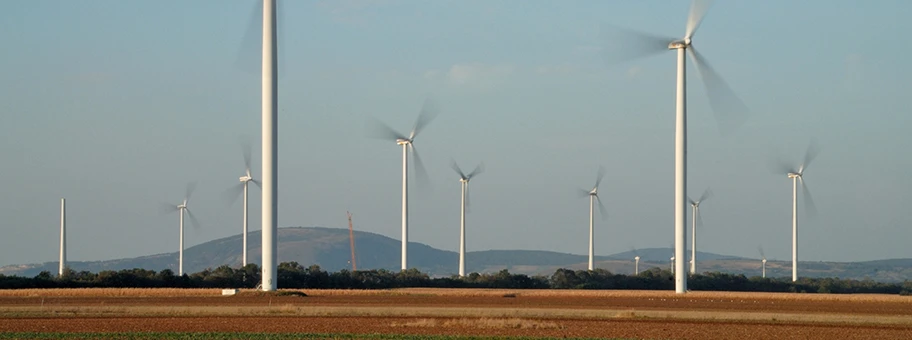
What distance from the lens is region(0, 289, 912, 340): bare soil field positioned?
53.9 meters

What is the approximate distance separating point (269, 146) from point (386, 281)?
5633cm

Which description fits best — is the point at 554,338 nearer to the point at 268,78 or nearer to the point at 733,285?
the point at 268,78

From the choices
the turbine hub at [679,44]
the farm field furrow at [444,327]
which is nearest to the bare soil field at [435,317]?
the farm field furrow at [444,327]

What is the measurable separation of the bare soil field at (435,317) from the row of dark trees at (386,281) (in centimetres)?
2129

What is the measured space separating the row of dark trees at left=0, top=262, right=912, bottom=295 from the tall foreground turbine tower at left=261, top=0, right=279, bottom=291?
102ft

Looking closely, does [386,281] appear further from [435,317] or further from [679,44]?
[435,317]

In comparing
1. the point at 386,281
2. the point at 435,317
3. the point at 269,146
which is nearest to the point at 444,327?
the point at 435,317

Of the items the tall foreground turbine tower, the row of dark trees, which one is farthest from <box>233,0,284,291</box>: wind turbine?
the row of dark trees

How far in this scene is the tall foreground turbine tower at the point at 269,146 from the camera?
86.6 meters

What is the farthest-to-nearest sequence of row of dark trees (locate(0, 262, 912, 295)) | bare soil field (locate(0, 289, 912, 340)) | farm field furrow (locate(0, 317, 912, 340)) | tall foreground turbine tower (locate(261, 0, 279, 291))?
row of dark trees (locate(0, 262, 912, 295)) → tall foreground turbine tower (locate(261, 0, 279, 291)) → bare soil field (locate(0, 289, 912, 340)) → farm field furrow (locate(0, 317, 912, 340))

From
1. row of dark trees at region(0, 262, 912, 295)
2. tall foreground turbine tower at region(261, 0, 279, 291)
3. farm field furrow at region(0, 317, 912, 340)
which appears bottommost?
row of dark trees at region(0, 262, 912, 295)

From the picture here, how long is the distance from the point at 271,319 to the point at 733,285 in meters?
105

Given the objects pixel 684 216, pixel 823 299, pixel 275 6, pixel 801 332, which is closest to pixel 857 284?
pixel 823 299

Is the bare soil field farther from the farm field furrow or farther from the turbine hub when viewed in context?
the turbine hub
